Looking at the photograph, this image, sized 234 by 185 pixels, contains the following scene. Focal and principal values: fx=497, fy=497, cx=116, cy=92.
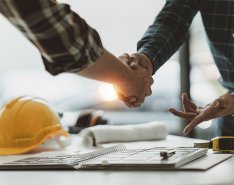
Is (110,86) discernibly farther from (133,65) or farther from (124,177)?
(124,177)

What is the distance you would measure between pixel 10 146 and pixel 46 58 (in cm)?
73

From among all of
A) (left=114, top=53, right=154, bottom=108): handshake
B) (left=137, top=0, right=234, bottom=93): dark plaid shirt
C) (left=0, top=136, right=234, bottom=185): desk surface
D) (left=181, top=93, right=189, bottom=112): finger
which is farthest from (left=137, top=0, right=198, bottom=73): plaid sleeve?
(left=0, top=136, right=234, bottom=185): desk surface

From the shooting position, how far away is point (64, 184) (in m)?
0.89

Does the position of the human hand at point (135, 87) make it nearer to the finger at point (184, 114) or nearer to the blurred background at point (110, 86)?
the finger at point (184, 114)

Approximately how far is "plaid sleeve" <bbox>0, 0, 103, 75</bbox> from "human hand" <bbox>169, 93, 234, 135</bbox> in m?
0.62

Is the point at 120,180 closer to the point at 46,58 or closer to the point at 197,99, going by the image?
the point at 46,58

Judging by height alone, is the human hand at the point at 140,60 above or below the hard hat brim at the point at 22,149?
above

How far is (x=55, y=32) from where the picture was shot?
919 mm

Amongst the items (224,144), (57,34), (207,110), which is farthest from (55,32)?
(207,110)

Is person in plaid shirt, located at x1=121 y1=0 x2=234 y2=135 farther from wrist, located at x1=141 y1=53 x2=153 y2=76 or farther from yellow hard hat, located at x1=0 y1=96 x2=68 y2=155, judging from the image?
yellow hard hat, located at x1=0 y1=96 x2=68 y2=155

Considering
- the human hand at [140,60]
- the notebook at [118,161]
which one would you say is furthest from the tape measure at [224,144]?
the human hand at [140,60]

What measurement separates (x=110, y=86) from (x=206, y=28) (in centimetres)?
73

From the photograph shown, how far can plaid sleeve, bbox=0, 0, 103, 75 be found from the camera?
2.92 ft

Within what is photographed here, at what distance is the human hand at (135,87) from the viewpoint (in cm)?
134
